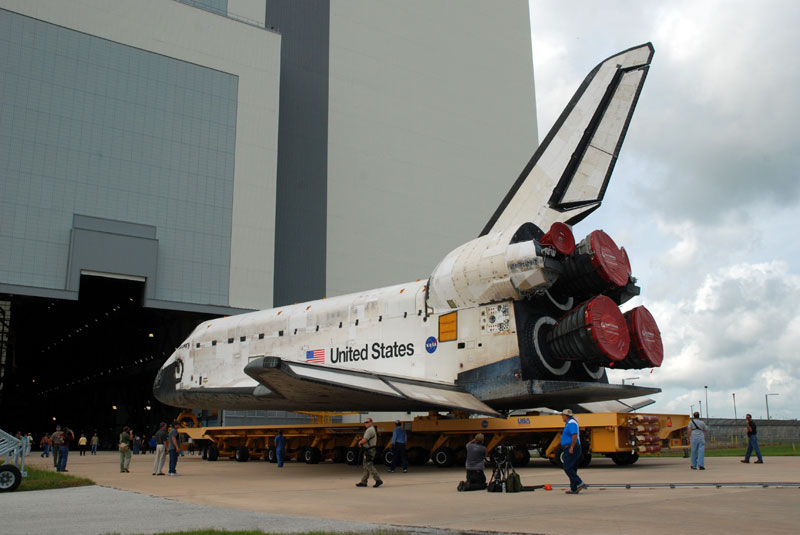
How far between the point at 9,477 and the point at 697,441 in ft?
35.8

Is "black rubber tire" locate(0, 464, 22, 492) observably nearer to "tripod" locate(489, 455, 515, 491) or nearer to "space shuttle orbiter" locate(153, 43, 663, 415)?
"space shuttle orbiter" locate(153, 43, 663, 415)

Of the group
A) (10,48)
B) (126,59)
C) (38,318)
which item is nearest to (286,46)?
(126,59)

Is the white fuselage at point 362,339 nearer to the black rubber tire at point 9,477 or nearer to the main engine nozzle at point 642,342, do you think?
the main engine nozzle at point 642,342

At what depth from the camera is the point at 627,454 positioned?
41.6 ft

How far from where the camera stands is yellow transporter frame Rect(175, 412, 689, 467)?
1173 cm

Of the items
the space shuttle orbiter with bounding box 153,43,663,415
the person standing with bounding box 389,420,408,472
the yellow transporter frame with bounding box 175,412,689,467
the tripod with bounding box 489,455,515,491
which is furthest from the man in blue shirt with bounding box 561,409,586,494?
the person standing with bounding box 389,420,408,472

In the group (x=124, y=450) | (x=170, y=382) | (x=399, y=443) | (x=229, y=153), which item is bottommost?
(x=124, y=450)

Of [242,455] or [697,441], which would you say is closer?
[697,441]

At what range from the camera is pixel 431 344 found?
535 inches

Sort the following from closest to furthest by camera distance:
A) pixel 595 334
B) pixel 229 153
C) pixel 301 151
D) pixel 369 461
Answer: pixel 369 461, pixel 595 334, pixel 229 153, pixel 301 151

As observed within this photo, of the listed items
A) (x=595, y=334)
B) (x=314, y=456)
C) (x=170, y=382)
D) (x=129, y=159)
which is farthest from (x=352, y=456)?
(x=129, y=159)

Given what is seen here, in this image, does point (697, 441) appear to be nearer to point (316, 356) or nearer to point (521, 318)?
point (521, 318)

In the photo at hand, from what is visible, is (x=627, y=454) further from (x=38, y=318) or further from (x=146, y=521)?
(x=38, y=318)

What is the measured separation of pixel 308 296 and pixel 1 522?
2274 centimetres
